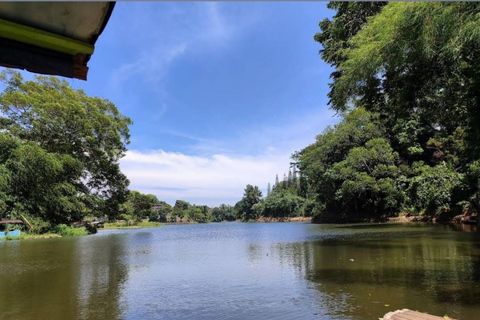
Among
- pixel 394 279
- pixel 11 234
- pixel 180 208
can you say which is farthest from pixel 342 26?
pixel 180 208

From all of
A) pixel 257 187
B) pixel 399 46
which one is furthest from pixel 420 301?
pixel 257 187

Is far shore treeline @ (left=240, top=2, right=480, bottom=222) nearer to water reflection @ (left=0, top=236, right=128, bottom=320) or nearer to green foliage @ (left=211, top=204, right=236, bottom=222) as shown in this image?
water reflection @ (left=0, top=236, right=128, bottom=320)

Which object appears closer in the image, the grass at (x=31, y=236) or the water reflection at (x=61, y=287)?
the water reflection at (x=61, y=287)

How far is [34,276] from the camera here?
29.9 feet

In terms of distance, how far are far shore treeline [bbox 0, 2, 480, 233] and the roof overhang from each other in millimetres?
4760

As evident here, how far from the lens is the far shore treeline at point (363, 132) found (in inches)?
231

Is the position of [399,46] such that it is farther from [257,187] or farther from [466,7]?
[257,187]

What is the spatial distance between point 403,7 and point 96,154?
25.5 metres

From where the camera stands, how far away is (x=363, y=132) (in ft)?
110

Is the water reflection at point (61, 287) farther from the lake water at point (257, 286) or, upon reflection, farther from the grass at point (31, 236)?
the grass at point (31, 236)

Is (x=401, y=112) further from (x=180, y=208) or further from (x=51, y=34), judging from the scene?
(x=180, y=208)

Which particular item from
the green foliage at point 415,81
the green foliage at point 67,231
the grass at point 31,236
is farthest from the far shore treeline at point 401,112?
the green foliage at point 67,231

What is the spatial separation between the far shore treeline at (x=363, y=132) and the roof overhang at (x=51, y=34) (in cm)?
476

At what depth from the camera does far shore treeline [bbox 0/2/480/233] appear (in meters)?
5.87
